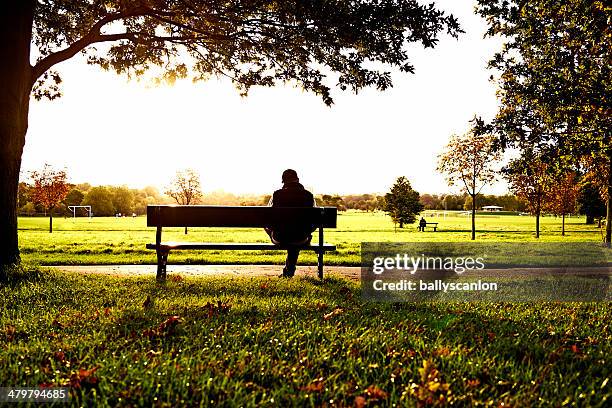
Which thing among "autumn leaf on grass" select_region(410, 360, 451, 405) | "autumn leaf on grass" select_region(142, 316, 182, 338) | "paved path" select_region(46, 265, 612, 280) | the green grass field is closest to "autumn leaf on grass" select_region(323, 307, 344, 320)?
"autumn leaf on grass" select_region(142, 316, 182, 338)

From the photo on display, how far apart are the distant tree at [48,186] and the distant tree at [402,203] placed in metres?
33.8

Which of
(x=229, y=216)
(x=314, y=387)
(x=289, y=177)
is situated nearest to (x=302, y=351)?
(x=314, y=387)

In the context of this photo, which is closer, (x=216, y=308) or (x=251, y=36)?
(x=216, y=308)

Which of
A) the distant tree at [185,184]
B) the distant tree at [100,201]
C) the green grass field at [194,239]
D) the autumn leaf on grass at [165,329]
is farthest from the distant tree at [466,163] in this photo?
the distant tree at [100,201]

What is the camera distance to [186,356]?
3365 mm

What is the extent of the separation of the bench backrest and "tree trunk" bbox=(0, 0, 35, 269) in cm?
257

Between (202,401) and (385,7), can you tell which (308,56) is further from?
(202,401)

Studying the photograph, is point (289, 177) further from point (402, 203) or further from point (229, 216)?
point (402, 203)

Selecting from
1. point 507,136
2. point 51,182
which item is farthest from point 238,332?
point 51,182

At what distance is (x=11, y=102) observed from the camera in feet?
26.2

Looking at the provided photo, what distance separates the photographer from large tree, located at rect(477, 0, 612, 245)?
30.6 ft

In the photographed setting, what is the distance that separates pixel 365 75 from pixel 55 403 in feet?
27.1

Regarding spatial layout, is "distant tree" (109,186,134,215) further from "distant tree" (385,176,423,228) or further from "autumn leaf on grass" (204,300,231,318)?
"autumn leaf on grass" (204,300,231,318)

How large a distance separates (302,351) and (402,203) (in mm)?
50123
